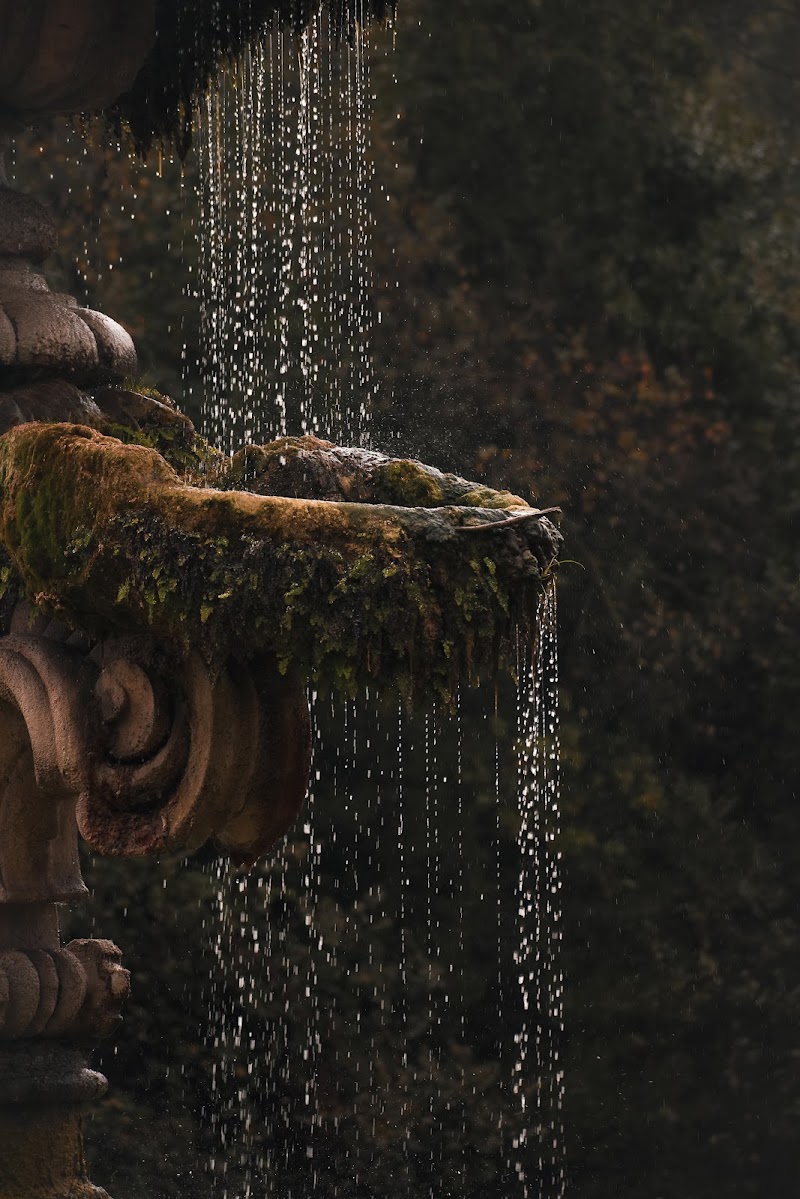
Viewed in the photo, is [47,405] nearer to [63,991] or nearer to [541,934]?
[63,991]

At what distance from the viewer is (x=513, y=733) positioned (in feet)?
21.8

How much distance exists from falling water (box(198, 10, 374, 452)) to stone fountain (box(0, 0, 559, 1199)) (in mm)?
3328

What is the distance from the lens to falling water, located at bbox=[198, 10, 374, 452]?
6793mm

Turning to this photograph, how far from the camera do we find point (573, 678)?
671 cm

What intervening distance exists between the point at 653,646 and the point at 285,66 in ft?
8.49

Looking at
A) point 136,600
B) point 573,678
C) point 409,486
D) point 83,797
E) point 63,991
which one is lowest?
point 63,991

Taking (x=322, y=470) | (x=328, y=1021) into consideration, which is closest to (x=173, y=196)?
(x=328, y=1021)

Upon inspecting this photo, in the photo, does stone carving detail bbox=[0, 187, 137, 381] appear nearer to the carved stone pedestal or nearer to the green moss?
the carved stone pedestal

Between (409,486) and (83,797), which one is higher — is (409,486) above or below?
above

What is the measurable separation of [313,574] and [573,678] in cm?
421

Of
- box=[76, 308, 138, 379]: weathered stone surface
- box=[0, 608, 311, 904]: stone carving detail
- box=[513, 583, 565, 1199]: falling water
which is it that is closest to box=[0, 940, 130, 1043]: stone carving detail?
box=[0, 608, 311, 904]: stone carving detail

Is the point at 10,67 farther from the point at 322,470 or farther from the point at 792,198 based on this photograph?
the point at 792,198

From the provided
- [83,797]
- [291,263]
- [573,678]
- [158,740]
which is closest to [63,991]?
[83,797]

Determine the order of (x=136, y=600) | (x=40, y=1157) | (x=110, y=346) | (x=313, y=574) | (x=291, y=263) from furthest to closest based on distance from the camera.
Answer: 1. (x=291, y=263)
2. (x=110, y=346)
3. (x=40, y=1157)
4. (x=136, y=600)
5. (x=313, y=574)
